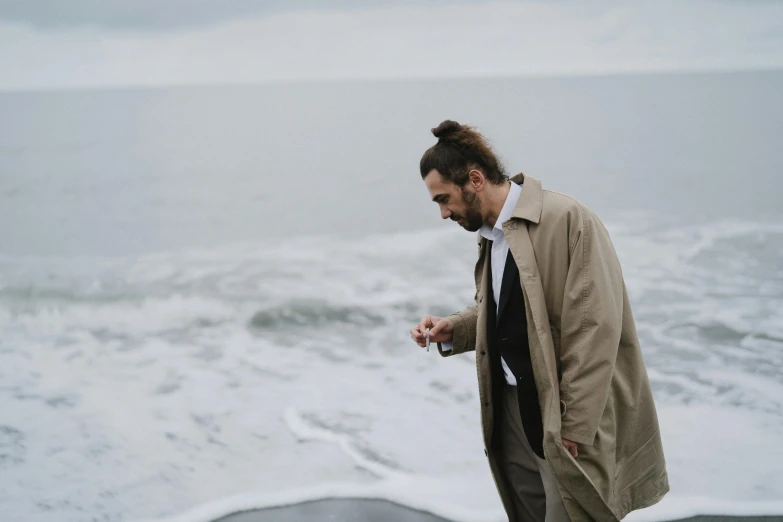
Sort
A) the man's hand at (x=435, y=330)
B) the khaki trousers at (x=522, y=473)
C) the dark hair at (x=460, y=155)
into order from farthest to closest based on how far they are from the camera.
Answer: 1. the man's hand at (x=435, y=330)
2. the khaki trousers at (x=522, y=473)
3. the dark hair at (x=460, y=155)

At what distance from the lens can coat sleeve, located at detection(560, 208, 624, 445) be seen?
2553 mm

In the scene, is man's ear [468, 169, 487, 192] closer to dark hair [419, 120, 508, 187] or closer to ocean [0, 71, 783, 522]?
dark hair [419, 120, 508, 187]

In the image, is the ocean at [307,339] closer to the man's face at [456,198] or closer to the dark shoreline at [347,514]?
the dark shoreline at [347,514]

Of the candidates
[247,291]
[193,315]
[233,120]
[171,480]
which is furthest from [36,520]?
[233,120]

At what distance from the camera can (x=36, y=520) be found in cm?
502

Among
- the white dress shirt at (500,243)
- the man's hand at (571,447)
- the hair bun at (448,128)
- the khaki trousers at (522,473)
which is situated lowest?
the khaki trousers at (522,473)

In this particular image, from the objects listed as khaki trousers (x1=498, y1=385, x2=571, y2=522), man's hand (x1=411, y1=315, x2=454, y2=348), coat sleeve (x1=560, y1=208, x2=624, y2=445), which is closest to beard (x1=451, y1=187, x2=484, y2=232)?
coat sleeve (x1=560, y1=208, x2=624, y2=445)

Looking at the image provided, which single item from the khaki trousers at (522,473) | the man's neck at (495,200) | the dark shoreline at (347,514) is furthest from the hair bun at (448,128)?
the dark shoreline at (347,514)

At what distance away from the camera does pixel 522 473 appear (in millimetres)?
3096

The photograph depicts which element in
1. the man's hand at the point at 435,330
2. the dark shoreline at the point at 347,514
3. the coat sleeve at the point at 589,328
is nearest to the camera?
the coat sleeve at the point at 589,328

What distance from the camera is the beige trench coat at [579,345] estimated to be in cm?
257

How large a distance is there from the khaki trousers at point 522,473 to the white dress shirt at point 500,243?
198 mm

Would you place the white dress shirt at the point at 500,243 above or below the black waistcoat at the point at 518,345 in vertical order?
above

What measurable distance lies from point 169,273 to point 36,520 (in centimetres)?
1029
